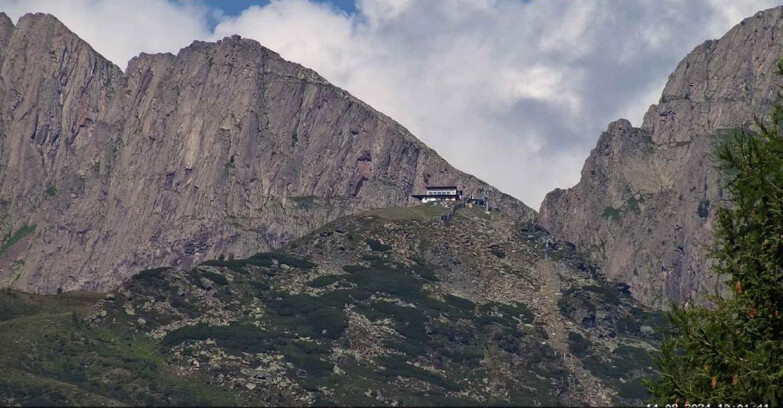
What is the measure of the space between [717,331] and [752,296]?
2232 mm

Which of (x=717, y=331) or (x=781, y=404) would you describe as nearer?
(x=781, y=404)

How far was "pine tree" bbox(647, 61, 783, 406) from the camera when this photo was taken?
52.8 meters

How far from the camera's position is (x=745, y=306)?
5428cm

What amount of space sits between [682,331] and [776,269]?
5.18 meters

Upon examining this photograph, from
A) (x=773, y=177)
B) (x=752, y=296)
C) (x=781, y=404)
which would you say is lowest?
(x=781, y=404)

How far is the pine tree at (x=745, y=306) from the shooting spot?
5284cm

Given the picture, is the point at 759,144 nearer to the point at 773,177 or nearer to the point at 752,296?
the point at 773,177

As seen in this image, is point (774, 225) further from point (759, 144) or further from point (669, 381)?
point (669, 381)

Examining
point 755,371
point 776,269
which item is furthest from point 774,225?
point 755,371

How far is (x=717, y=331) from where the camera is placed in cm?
5531

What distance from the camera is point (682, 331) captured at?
2251 inches

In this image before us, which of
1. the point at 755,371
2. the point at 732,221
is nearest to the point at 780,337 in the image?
the point at 755,371

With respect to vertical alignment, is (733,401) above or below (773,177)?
below

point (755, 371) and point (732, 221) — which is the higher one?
point (732, 221)
